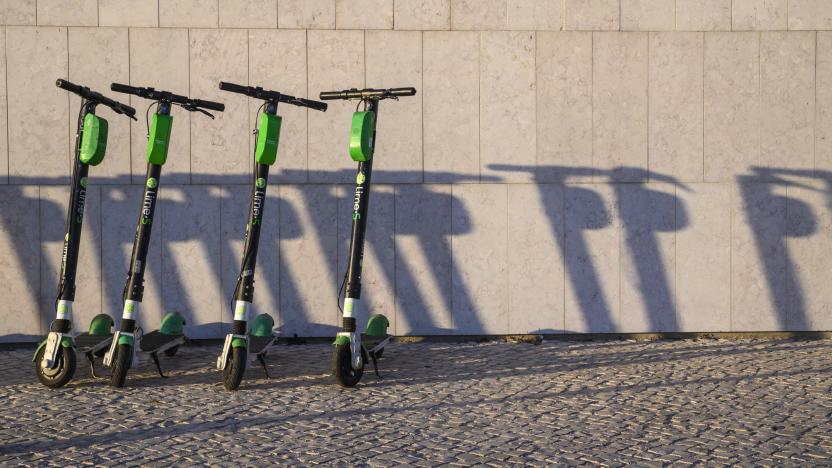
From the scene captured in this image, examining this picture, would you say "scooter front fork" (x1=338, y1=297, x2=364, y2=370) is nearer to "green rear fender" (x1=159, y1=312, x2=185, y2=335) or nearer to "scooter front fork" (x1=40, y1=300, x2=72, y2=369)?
"green rear fender" (x1=159, y1=312, x2=185, y2=335)

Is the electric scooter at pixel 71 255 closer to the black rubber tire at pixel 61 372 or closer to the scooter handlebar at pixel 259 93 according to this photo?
the black rubber tire at pixel 61 372

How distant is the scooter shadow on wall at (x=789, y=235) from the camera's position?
1057 cm

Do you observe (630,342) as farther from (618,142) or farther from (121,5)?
(121,5)

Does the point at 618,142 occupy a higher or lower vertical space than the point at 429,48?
lower

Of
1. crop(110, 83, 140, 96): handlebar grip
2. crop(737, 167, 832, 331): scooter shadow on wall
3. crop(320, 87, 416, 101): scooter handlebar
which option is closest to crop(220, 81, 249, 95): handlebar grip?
crop(320, 87, 416, 101): scooter handlebar

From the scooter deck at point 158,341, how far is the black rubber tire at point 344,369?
1.58 metres

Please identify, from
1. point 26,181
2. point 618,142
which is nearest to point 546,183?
point 618,142

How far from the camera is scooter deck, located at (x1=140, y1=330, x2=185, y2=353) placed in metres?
8.75

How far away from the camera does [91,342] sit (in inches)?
348

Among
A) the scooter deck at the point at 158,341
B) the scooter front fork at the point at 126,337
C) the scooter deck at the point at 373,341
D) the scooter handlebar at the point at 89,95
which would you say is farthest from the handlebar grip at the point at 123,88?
the scooter deck at the point at 373,341

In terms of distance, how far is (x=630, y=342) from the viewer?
10.5 meters

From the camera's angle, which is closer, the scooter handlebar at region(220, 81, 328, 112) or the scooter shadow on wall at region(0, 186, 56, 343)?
the scooter handlebar at region(220, 81, 328, 112)

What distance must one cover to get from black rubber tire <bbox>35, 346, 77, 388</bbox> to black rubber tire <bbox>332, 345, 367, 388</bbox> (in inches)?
75.6

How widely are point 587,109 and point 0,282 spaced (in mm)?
5770
